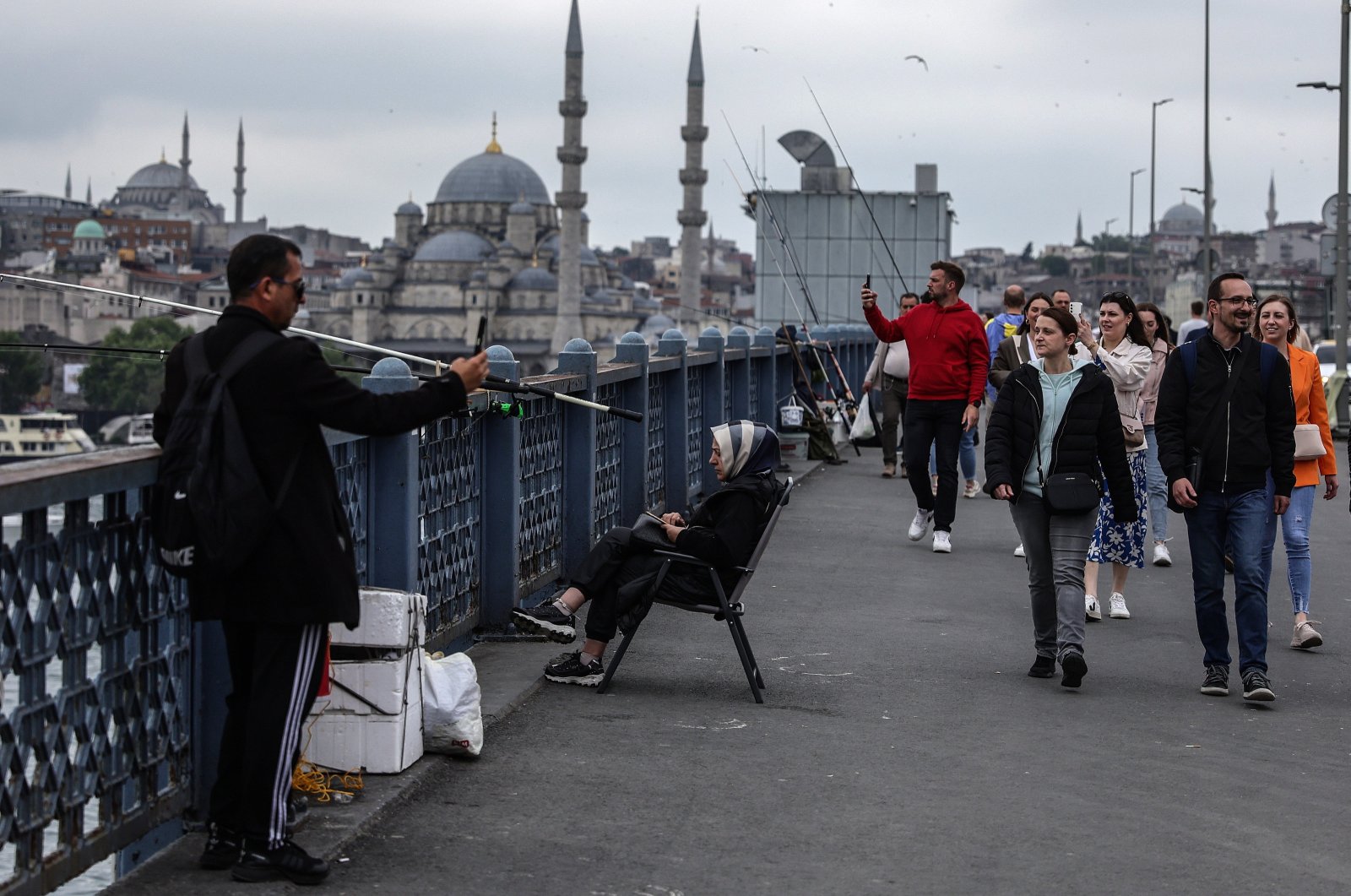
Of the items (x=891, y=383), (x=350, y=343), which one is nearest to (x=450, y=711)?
(x=350, y=343)

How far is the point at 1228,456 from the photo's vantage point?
7297 mm

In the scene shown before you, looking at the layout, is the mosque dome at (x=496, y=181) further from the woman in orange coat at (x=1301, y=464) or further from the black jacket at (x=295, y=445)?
the black jacket at (x=295, y=445)

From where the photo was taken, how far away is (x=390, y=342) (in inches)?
6594

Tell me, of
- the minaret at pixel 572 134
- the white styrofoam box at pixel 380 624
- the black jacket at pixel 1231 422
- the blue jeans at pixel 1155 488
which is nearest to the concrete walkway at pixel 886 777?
the white styrofoam box at pixel 380 624

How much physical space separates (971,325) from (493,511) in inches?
162

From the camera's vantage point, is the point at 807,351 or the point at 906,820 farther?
the point at 807,351

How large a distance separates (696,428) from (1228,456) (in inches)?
254

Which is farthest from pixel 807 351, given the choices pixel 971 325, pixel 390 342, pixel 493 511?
pixel 390 342

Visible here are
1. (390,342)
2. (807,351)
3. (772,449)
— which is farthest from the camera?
(390,342)

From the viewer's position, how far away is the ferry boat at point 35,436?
90.8m

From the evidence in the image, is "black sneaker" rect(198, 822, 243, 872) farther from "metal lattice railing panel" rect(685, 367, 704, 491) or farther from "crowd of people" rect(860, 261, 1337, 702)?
"metal lattice railing panel" rect(685, 367, 704, 491)

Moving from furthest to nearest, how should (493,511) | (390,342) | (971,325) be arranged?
(390,342) < (971,325) < (493,511)

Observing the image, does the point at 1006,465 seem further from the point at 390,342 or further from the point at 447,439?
the point at 390,342

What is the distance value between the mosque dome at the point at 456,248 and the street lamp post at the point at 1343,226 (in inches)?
5588
